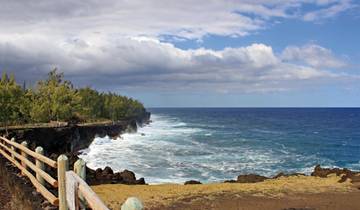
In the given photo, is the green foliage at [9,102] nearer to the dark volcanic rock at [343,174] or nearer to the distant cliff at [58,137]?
the distant cliff at [58,137]

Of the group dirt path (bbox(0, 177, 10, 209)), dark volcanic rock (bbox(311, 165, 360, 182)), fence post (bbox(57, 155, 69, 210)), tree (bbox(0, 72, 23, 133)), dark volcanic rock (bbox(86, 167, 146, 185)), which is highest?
tree (bbox(0, 72, 23, 133))

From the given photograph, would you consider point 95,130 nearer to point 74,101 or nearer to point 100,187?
point 74,101

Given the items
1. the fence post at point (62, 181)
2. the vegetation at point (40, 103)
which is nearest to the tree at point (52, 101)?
the vegetation at point (40, 103)

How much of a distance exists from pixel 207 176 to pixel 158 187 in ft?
36.1

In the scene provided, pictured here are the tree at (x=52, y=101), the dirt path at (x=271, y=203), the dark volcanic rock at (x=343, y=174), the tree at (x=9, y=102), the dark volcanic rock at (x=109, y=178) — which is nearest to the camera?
the dirt path at (x=271, y=203)

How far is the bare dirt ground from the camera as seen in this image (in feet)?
54.9

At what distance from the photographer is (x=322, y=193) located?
19.8m

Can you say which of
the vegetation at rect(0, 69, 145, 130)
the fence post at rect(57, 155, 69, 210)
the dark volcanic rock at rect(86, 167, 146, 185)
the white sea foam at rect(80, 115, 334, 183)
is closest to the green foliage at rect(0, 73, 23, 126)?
the vegetation at rect(0, 69, 145, 130)

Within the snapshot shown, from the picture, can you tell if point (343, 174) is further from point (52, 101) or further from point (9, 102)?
point (52, 101)

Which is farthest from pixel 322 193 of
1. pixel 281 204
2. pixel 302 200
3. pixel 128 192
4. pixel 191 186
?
pixel 128 192

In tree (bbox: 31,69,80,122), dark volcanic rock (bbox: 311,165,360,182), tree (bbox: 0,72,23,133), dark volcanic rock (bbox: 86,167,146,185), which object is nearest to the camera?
dark volcanic rock (bbox: 86,167,146,185)

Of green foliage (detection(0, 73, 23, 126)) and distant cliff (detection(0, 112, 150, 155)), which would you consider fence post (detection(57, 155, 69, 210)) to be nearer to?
distant cliff (detection(0, 112, 150, 155))

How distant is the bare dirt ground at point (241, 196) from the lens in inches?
658

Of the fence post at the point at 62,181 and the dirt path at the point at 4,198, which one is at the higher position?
the fence post at the point at 62,181
